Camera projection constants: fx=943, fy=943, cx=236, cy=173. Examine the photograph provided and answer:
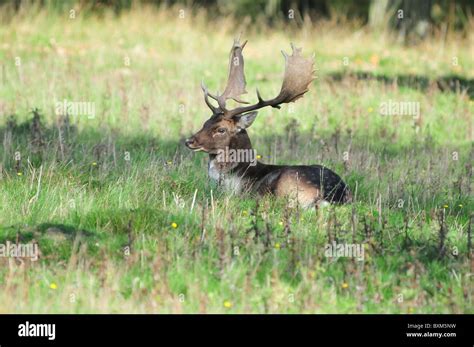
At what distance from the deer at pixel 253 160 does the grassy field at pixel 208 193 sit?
1.03 feet

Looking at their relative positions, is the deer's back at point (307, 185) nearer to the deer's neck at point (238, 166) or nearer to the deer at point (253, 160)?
the deer at point (253, 160)

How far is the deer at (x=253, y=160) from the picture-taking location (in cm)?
883

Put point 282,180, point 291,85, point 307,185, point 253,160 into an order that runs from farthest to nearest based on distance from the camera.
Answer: point 291,85 → point 253,160 → point 282,180 → point 307,185

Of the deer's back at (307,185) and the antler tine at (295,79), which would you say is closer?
the deer's back at (307,185)

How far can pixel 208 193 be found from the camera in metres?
8.84

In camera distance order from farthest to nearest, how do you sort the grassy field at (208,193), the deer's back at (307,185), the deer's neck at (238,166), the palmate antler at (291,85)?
the palmate antler at (291,85) < the deer's neck at (238,166) < the deer's back at (307,185) < the grassy field at (208,193)

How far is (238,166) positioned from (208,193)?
0.80m

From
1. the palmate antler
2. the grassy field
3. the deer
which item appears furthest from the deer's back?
the palmate antler

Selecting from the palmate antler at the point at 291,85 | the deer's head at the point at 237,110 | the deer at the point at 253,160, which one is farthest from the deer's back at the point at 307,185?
the palmate antler at the point at 291,85

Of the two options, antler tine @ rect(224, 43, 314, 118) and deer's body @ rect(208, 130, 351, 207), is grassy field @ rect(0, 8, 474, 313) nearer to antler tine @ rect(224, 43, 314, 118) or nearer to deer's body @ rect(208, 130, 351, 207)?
deer's body @ rect(208, 130, 351, 207)

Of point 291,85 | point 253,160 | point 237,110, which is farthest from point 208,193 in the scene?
point 291,85

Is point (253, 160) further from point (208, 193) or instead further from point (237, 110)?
point (208, 193)

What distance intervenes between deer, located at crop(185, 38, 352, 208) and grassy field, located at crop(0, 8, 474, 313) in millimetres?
314
